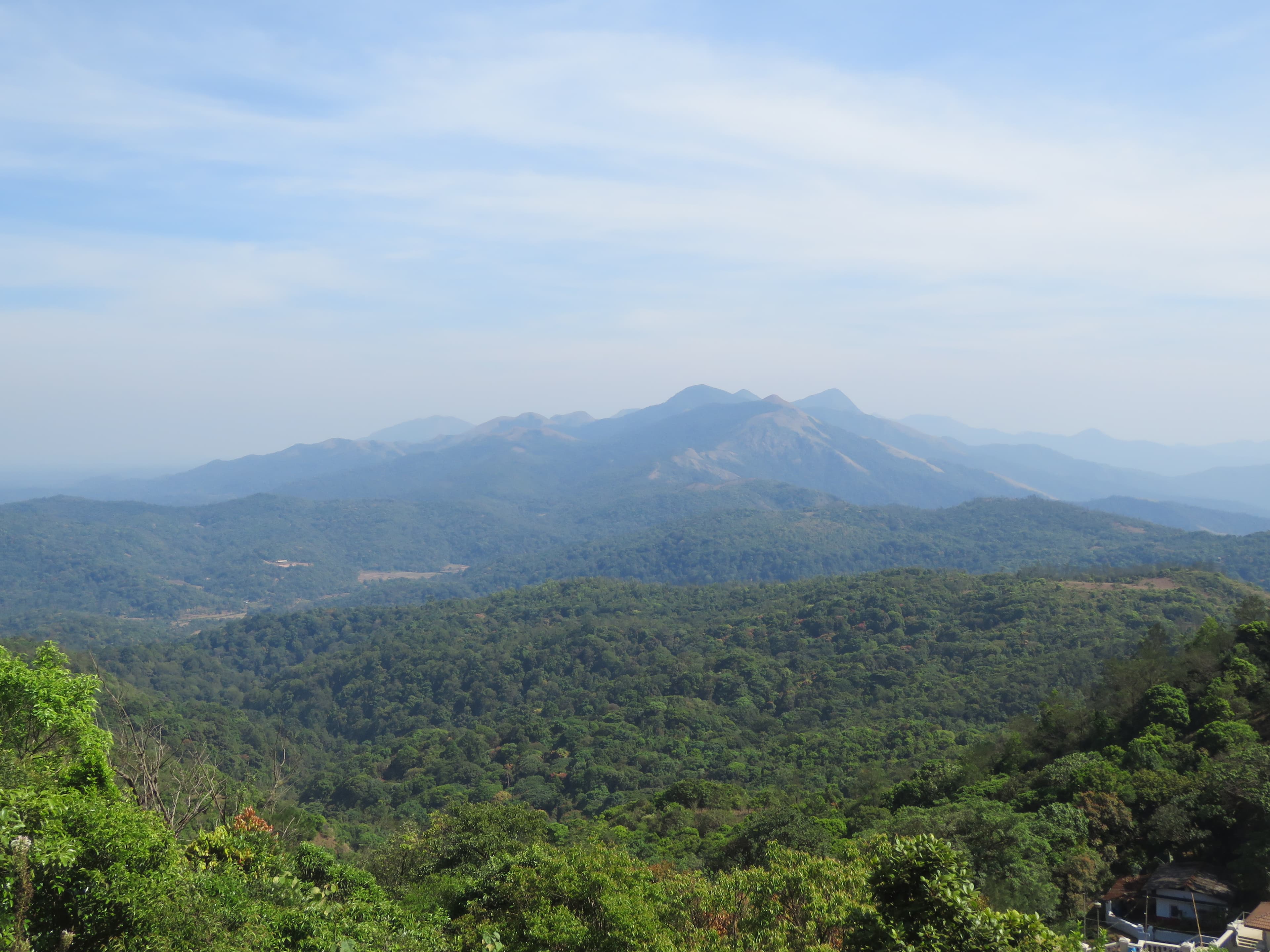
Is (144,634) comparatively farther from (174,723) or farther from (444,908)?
(444,908)

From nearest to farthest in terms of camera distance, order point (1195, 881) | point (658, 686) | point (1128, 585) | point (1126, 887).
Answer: point (1195, 881) < point (1126, 887) < point (658, 686) < point (1128, 585)

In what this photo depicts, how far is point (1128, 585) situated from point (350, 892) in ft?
306

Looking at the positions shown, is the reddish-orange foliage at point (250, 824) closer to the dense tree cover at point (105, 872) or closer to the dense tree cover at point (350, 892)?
the dense tree cover at point (350, 892)

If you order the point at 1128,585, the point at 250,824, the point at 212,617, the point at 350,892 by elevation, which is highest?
the point at 250,824

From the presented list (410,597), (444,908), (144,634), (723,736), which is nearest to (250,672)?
(144,634)

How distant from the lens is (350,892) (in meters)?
15.1

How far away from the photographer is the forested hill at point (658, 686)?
59.9 meters

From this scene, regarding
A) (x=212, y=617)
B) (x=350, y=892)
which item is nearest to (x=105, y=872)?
(x=350, y=892)

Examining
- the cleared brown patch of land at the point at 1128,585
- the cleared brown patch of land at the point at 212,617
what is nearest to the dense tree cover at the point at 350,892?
the cleared brown patch of land at the point at 1128,585

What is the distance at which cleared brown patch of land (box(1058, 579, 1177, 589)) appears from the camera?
8300 centimetres

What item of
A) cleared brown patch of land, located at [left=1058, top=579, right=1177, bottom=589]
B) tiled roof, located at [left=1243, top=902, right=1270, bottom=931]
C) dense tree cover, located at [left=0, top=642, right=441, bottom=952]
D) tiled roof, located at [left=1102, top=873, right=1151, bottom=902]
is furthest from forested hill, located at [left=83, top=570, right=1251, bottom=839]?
dense tree cover, located at [left=0, top=642, right=441, bottom=952]

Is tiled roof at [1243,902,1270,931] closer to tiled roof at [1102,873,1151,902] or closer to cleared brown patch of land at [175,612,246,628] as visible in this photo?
tiled roof at [1102,873,1151,902]

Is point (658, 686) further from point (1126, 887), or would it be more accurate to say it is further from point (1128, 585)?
point (1126, 887)

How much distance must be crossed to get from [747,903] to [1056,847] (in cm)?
1306
